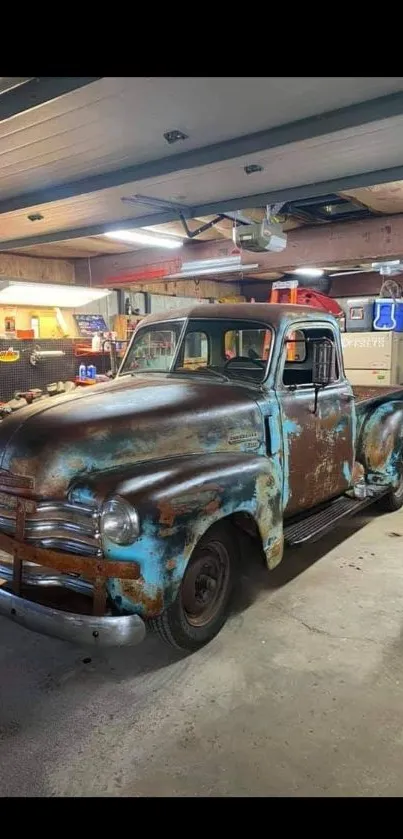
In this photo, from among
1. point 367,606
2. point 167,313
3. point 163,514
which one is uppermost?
point 167,313

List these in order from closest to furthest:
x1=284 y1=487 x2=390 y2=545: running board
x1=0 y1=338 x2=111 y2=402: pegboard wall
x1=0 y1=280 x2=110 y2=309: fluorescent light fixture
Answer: x1=284 y1=487 x2=390 y2=545: running board → x1=0 y1=338 x2=111 y2=402: pegboard wall → x1=0 y1=280 x2=110 y2=309: fluorescent light fixture

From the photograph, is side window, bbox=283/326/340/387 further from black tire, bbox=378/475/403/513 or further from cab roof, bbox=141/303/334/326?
black tire, bbox=378/475/403/513

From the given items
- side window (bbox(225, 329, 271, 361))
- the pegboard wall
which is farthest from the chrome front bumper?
the pegboard wall

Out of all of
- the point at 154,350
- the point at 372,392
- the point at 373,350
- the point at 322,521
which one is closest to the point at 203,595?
the point at 322,521

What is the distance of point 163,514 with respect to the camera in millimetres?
2260

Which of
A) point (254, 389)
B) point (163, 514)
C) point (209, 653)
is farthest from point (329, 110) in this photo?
point (209, 653)

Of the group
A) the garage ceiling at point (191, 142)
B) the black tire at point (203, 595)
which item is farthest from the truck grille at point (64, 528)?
the garage ceiling at point (191, 142)

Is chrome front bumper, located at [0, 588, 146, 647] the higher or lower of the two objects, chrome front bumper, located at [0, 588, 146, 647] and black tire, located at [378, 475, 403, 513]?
the higher

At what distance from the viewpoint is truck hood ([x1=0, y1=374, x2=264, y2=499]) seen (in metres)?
2.45

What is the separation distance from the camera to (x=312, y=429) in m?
3.64

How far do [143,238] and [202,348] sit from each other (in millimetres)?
2712
